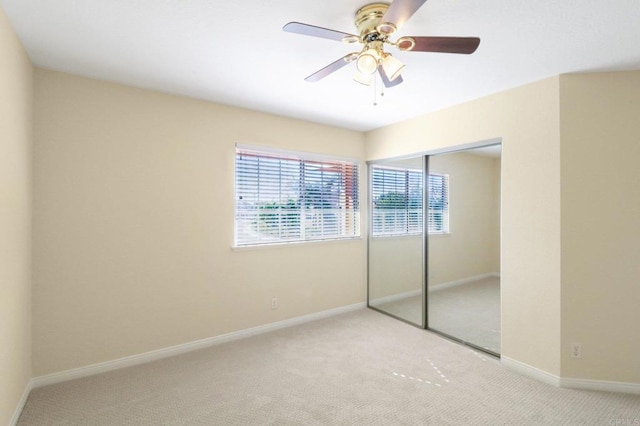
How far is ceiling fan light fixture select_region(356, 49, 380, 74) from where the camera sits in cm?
167

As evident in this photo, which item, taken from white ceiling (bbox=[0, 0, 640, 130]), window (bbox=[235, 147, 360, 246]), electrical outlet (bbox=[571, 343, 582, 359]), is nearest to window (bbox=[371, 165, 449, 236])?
window (bbox=[235, 147, 360, 246])

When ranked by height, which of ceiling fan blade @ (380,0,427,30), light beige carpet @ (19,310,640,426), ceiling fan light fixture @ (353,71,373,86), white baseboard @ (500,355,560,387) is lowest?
light beige carpet @ (19,310,640,426)

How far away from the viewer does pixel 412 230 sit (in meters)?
3.74

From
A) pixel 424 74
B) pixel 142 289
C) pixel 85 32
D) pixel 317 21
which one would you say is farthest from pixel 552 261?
pixel 85 32

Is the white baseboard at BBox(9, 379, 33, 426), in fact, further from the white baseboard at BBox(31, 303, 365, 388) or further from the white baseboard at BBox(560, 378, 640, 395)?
the white baseboard at BBox(560, 378, 640, 395)

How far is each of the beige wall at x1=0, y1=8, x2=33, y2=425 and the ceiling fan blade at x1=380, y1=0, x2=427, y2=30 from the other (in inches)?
82.3

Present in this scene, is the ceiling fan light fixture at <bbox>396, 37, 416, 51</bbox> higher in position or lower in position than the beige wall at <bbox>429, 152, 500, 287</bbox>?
higher

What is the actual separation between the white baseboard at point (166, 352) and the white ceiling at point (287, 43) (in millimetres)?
2419

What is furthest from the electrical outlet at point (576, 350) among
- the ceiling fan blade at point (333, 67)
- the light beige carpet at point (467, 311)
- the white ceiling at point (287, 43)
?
the ceiling fan blade at point (333, 67)

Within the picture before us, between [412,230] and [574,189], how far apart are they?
1.64 m

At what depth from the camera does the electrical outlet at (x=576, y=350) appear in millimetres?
2420

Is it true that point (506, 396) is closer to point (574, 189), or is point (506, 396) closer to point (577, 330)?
point (577, 330)

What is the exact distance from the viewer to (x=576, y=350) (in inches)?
95.4

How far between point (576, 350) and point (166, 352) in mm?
3527
